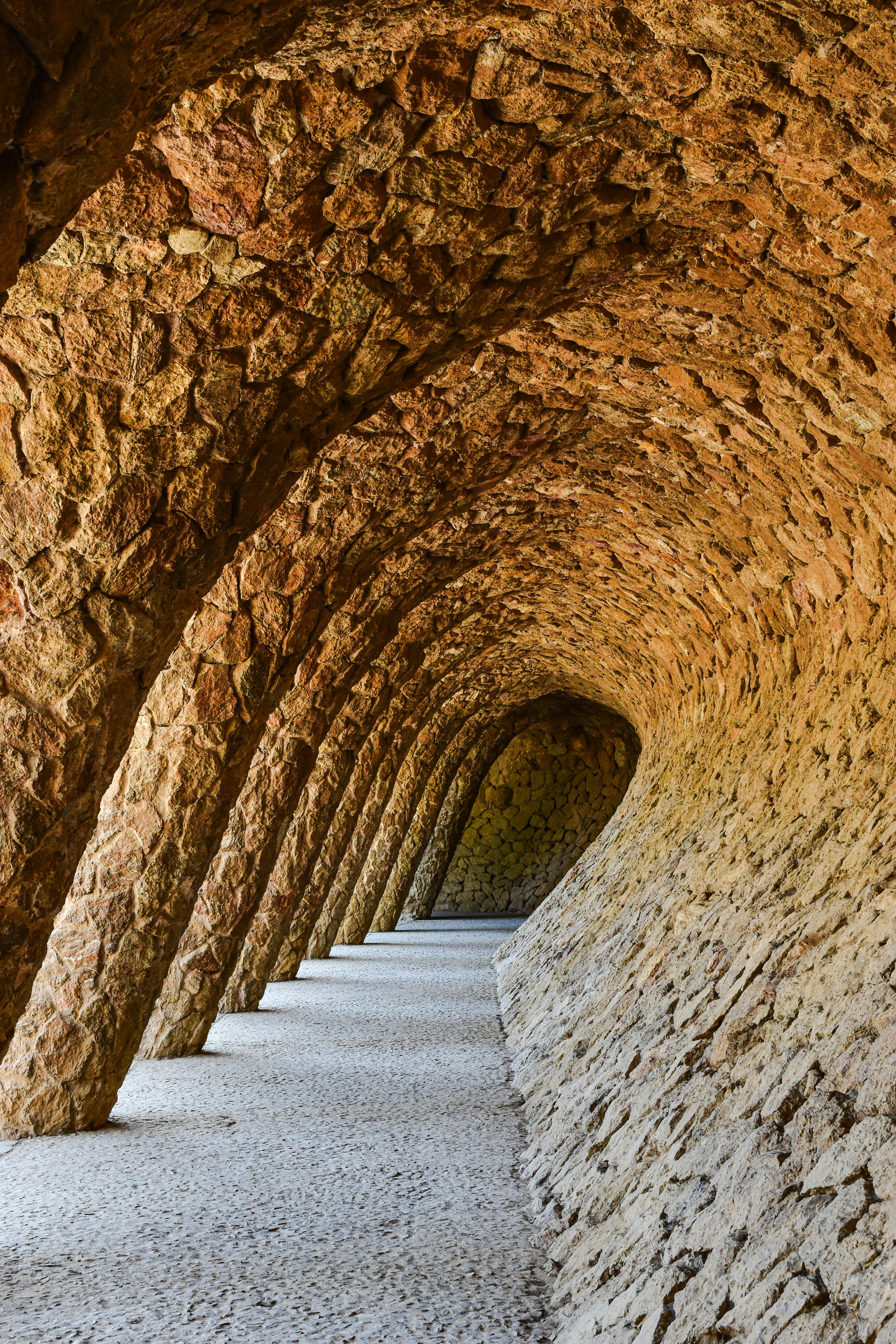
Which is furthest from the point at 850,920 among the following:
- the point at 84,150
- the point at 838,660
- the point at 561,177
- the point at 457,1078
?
the point at 457,1078

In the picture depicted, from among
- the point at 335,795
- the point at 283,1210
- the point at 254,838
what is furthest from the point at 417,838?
the point at 283,1210

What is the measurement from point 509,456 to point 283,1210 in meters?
3.57

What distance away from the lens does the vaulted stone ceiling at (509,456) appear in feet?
9.53

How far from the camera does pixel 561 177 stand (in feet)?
11.9

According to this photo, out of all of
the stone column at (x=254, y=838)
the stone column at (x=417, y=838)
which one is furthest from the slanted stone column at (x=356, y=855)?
the stone column at (x=254, y=838)

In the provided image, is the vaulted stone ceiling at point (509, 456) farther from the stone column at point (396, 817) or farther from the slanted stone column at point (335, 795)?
the stone column at point (396, 817)

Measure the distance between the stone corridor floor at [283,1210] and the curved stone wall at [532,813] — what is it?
15822 millimetres

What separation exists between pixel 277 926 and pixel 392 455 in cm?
518

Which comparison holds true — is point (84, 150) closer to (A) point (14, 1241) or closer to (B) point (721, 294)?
(B) point (721, 294)

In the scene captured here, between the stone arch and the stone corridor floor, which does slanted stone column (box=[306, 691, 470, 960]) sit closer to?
the stone corridor floor

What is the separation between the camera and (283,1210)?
460 centimetres

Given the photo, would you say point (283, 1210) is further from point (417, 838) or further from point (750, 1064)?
point (417, 838)

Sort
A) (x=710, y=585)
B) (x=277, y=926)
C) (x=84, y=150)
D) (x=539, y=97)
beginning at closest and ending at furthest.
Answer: (x=84, y=150) < (x=539, y=97) < (x=710, y=585) < (x=277, y=926)

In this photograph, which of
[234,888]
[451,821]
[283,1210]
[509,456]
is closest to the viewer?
[283,1210]
